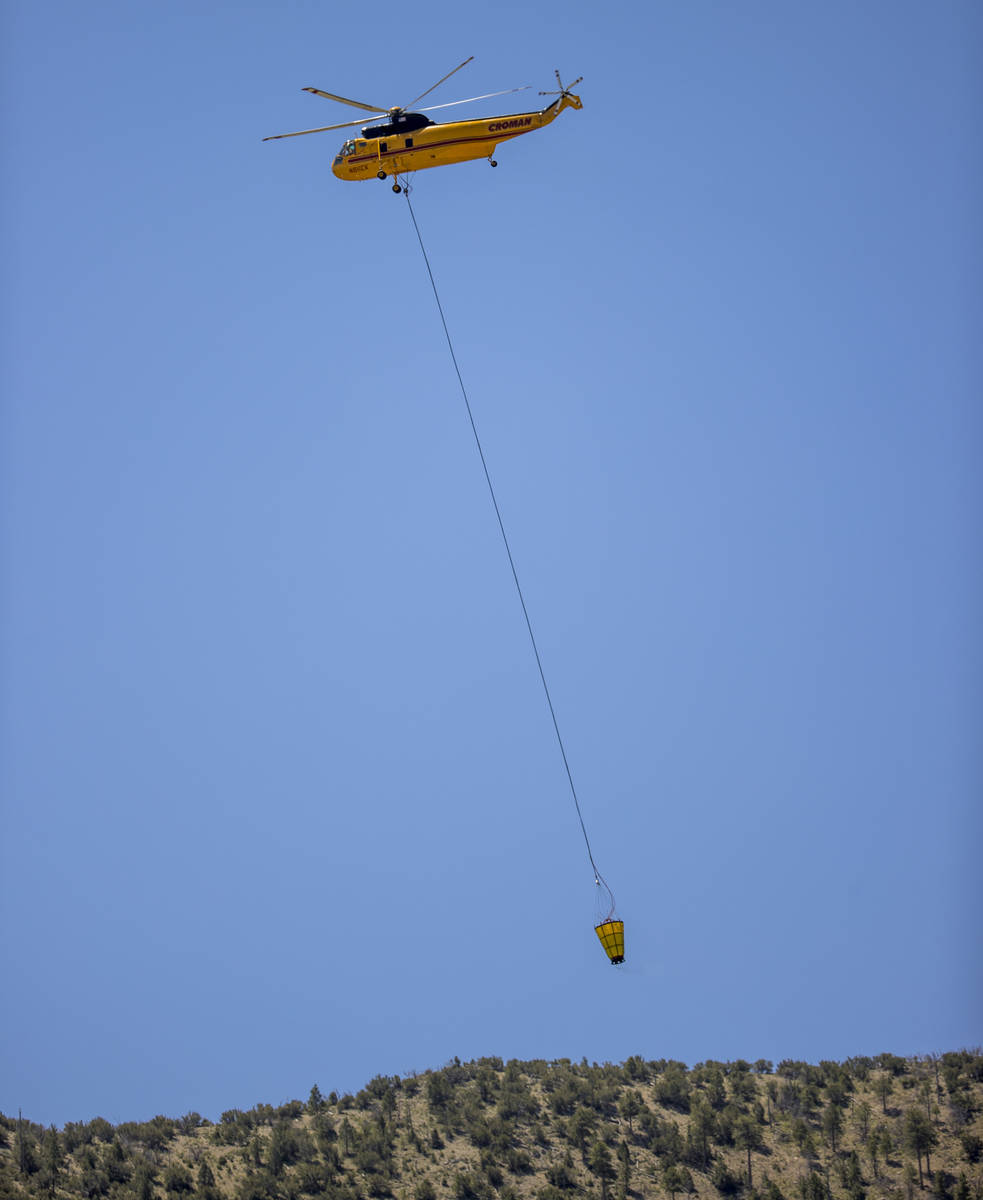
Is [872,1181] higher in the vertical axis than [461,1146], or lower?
lower

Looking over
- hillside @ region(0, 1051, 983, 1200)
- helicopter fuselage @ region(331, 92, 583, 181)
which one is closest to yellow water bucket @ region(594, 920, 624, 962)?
hillside @ region(0, 1051, 983, 1200)

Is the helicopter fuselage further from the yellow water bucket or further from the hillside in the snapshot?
the hillside

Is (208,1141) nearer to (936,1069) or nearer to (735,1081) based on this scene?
(735,1081)

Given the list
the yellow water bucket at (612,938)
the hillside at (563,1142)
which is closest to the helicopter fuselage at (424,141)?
the yellow water bucket at (612,938)

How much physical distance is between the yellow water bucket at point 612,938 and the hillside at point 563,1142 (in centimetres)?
1212

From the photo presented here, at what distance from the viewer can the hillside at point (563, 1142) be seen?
1688 inches

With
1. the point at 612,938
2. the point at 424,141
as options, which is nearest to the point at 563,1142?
the point at 612,938

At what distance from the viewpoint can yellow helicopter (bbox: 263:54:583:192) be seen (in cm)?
4297

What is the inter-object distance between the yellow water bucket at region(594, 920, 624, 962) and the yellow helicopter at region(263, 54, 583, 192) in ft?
74.4

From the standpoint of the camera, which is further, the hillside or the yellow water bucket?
the hillside

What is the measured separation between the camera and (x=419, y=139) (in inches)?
1713

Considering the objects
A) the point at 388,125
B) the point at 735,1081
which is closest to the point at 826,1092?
the point at 735,1081

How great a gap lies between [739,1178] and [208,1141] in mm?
16699

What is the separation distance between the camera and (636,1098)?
48156 millimetres
